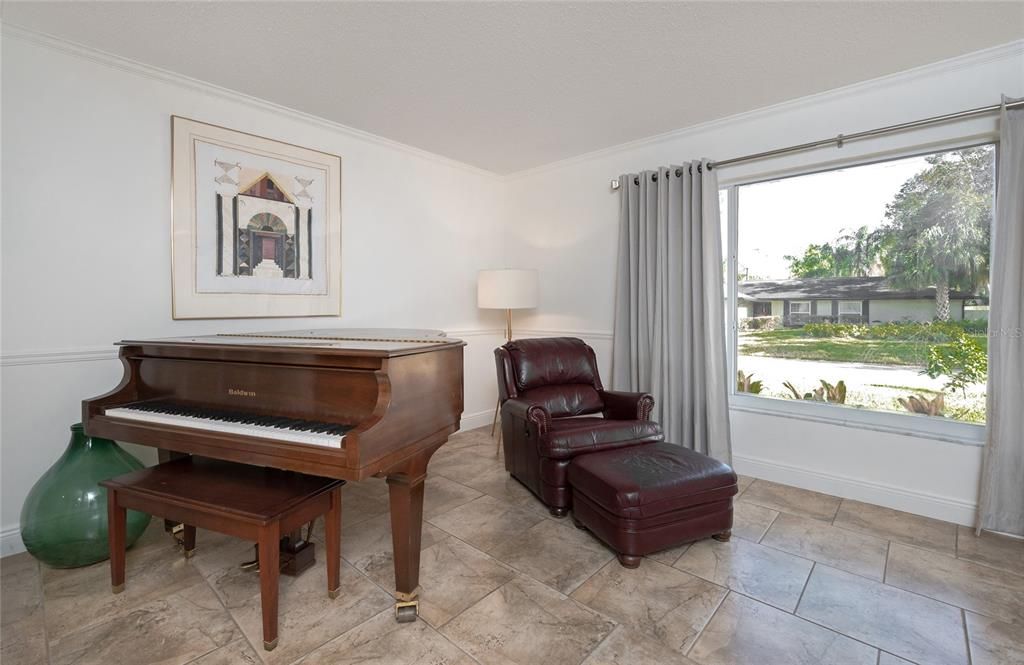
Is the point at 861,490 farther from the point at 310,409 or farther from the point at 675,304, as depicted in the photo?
the point at 310,409

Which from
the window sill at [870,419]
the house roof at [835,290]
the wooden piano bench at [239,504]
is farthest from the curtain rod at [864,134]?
the wooden piano bench at [239,504]

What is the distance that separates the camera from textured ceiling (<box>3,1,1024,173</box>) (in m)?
2.10

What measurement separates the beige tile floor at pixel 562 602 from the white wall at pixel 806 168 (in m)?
0.33

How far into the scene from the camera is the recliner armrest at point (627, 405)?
2959 mm

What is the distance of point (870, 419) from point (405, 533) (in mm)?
2996

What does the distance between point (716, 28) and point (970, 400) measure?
2569 mm

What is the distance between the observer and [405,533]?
1.75m

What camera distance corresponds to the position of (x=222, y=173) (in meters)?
2.83

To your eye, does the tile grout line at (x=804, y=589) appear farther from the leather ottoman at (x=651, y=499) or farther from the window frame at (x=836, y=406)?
the window frame at (x=836, y=406)

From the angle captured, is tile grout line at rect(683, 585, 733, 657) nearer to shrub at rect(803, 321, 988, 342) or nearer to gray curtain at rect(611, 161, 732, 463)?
gray curtain at rect(611, 161, 732, 463)

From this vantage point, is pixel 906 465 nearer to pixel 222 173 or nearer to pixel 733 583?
pixel 733 583

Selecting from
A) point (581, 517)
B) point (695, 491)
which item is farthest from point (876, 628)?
point (581, 517)

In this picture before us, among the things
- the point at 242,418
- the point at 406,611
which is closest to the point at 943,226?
the point at 406,611

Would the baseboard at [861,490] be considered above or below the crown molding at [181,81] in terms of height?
below
